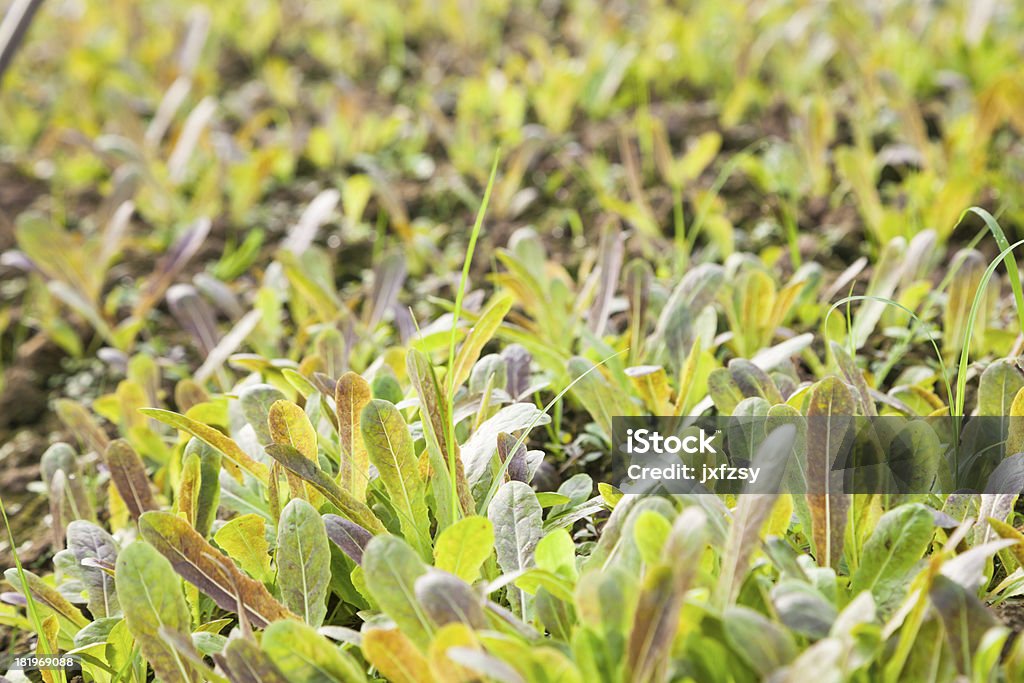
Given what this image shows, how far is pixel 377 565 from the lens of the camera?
0.88 m

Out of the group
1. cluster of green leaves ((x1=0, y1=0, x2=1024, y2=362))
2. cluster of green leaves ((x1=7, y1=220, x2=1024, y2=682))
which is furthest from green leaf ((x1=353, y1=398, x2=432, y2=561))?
cluster of green leaves ((x1=0, y1=0, x2=1024, y2=362))

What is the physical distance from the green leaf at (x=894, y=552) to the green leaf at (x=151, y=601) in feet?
2.11

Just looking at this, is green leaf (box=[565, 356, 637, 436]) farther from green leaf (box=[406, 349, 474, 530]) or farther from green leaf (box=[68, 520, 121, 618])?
green leaf (box=[68, 520, 121, 618])

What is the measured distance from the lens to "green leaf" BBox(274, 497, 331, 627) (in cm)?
101

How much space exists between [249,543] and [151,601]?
0.46 ft

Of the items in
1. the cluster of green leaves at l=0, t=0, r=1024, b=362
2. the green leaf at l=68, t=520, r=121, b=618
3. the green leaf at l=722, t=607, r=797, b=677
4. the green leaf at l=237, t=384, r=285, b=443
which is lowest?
the green leaf at l=68, t=520, r=121, b=618

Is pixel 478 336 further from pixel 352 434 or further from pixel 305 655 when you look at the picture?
pixel 305 655

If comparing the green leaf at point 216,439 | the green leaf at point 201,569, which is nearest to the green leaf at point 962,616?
the green leaf at point 201,569

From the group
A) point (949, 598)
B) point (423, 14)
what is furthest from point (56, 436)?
point (423, 14)

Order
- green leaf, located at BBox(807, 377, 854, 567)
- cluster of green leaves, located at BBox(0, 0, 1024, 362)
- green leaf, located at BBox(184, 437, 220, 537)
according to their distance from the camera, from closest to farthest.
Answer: green leaf, located at BBox(807, 377, 854, 567) → green leaf, located at BBox(184, 437, 220, 537) → cluster of green leaves, located at BBox(0, 0, 1024, 362)

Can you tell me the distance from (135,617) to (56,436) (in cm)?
86

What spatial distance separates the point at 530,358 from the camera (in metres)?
1.37

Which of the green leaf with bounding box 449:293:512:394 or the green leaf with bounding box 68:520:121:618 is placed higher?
the green leaf with bounding box 449:293:512:394

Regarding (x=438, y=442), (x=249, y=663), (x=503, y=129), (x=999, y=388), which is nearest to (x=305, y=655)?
(x=249, y=663)
